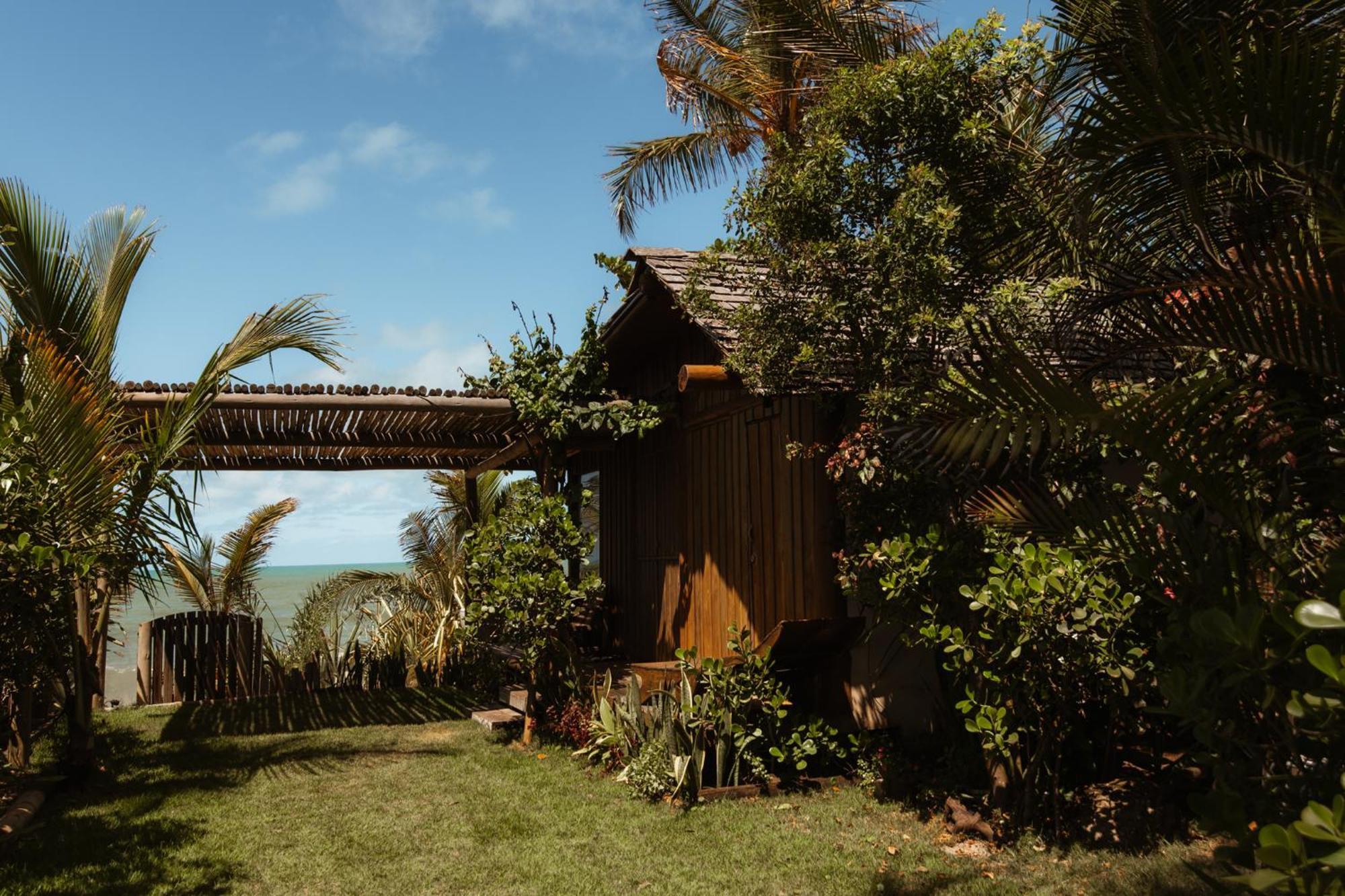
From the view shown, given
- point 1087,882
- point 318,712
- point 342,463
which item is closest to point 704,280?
point 1087,882

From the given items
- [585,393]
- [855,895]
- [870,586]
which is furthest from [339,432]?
[855,895]

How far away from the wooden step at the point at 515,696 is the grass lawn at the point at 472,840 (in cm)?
79

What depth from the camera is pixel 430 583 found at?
1367 cm

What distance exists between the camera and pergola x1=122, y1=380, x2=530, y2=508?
7844 millimetres

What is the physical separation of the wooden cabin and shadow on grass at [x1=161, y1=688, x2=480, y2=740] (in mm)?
2123

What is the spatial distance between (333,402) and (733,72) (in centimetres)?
688

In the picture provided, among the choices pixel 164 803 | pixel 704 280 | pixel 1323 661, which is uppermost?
pixel 704 280

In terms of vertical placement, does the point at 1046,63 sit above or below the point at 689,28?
below

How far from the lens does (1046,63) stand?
4.89 meters

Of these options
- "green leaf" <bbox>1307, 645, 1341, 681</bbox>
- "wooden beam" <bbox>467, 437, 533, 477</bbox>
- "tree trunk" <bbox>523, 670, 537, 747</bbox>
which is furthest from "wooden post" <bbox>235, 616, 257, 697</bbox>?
"green leaf" <bbox>1307, 645, 1341, 681</bbox>

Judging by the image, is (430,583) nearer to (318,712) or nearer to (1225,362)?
(318,712)

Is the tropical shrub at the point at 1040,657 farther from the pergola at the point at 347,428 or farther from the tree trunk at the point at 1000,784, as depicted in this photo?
the pergola at the point at 347,428

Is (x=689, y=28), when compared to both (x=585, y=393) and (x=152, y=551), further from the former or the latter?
(x=152, y=551)

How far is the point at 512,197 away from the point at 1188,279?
7.01 meters
